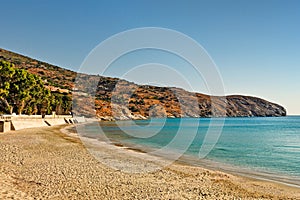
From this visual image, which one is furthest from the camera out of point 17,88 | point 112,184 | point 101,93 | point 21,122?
point 101,93

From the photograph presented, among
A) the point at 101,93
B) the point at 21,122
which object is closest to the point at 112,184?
the point at 21,122

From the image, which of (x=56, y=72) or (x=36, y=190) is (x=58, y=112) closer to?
(x=36, y=190)

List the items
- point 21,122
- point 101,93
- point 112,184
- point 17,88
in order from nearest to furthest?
point 112,184
point 21,122
point 17,88
point 101,93

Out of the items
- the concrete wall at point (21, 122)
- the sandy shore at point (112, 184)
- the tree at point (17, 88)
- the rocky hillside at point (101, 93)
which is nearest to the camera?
the sandy shore at point (112, 184)

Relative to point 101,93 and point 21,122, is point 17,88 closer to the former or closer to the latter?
point 21,122

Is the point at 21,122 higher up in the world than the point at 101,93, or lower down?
lower down

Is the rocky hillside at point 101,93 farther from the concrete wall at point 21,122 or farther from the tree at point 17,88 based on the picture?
the tree at point 17,88

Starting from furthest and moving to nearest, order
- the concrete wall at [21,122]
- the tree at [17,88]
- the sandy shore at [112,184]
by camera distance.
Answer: the tree at [17,88] < the concrete wall at [21,122] < the sandy shore at [112,184]

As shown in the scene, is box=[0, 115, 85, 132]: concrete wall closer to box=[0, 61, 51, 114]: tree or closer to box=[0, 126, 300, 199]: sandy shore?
box=[0, 61, 51, 114]: tree

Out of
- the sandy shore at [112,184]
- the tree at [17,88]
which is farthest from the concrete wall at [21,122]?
the sandy shore at [112,184]

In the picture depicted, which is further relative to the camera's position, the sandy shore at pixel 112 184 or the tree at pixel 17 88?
the tree at pixel 17 88

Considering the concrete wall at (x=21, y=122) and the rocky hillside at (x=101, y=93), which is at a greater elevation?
the rocky hillside at (x=101, y=93)

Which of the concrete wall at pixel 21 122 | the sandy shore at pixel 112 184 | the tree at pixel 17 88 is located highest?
the tree at pixel 17 88

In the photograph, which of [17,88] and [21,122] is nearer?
[21,122]
